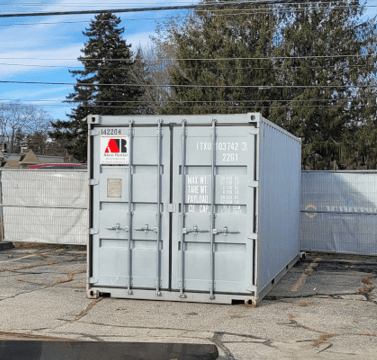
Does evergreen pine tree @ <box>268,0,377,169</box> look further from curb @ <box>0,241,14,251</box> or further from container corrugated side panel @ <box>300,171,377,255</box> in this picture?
curb @ <box>0,241,14,251</box>

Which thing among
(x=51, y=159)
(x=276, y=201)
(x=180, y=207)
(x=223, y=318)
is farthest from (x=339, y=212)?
(x=51, y=159)

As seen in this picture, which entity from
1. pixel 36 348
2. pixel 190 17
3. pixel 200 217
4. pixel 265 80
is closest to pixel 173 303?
pixel 200 217

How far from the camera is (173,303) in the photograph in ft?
28.8

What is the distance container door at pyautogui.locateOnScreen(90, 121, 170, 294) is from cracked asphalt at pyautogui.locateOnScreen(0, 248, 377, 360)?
0.49 m

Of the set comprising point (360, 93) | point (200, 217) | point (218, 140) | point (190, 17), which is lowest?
point (200, 217)

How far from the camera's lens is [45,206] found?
15.2 metres

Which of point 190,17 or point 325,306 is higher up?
point 190,17

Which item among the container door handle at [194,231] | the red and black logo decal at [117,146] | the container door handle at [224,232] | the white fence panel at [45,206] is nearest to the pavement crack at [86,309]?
the container door handle at [194,231]

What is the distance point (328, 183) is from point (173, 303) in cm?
685

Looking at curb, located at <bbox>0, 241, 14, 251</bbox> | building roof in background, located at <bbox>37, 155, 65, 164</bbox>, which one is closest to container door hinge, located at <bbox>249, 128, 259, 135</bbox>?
curb, located at <bbox>0, 241, 14, 251</bbox>

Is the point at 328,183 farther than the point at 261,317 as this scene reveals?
Yes

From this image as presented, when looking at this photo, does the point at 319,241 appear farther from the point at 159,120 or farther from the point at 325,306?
the point at 159,120

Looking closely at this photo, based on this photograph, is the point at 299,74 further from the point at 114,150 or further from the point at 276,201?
the point at 114,150

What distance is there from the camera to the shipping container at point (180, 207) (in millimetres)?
8539
